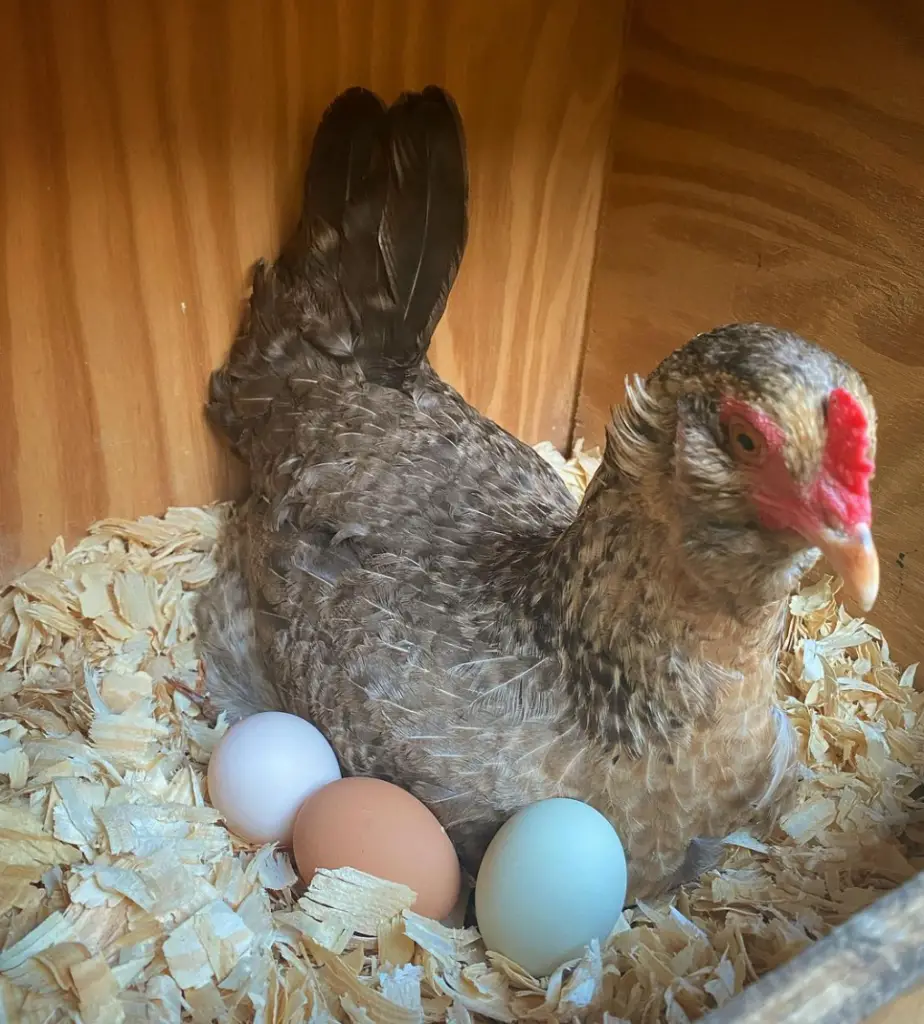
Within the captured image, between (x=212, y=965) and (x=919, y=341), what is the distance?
1.24 meters

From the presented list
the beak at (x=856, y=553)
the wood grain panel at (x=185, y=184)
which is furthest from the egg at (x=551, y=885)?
the wood grain panel at (x=185, y=184)

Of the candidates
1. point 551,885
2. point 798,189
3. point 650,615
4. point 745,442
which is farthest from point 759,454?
point 798,189

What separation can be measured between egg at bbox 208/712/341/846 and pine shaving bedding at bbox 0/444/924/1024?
0.10 feet

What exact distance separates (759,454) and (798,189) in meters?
0.78

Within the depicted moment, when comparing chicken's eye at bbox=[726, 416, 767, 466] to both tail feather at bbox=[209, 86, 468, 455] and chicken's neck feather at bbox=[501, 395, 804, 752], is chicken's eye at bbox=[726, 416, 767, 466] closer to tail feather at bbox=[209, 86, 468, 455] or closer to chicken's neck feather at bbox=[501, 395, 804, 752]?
chicken's neck feather at bbox=[501, 395, 804, 752]

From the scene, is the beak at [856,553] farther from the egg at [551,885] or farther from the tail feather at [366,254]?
the tail feather at [366,254]

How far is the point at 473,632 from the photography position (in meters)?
1.19

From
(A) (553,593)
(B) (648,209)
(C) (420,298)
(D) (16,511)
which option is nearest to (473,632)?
(A) (553,593)

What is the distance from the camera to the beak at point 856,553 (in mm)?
788

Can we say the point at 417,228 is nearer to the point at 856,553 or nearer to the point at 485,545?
the point at 485,545

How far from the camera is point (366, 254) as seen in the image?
145 centimetres

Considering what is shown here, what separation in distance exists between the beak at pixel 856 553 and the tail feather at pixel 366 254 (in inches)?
32.6

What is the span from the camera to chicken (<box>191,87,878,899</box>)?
2.83 feet

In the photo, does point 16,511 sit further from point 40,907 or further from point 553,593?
point 553,593
